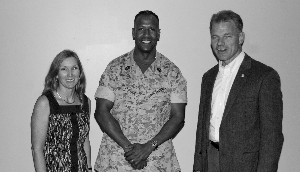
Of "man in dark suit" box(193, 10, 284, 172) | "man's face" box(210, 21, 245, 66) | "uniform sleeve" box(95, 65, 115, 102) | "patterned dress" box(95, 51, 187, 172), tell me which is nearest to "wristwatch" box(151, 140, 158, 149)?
"patterned dress" box(95, 51, 187, 172)

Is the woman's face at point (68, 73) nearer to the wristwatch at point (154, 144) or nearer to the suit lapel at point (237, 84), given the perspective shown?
the wristwatch at point (154, 144)

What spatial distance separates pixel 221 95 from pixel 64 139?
1169mm

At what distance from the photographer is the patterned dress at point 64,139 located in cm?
269

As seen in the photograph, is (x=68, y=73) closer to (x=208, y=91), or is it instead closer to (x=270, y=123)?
(x=208, y=91)

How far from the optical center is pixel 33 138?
2.64 meters

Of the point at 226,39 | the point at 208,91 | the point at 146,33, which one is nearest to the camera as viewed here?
the point at 226,39

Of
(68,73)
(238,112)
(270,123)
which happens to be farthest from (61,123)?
(270,123)

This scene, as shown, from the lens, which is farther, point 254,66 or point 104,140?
point 104,140

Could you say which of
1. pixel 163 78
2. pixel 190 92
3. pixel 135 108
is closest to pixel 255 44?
pixel 190 92

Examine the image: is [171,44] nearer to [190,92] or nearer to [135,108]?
[190,92]

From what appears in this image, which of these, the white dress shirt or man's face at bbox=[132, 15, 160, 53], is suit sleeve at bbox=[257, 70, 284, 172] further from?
man's face at bbox=[132, 15, 160, 53]

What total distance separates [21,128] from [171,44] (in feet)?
5.35

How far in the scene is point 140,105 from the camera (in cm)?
300

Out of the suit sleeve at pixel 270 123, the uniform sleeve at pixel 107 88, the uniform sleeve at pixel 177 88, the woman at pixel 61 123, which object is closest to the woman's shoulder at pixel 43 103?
the woman at pixel 61 123
